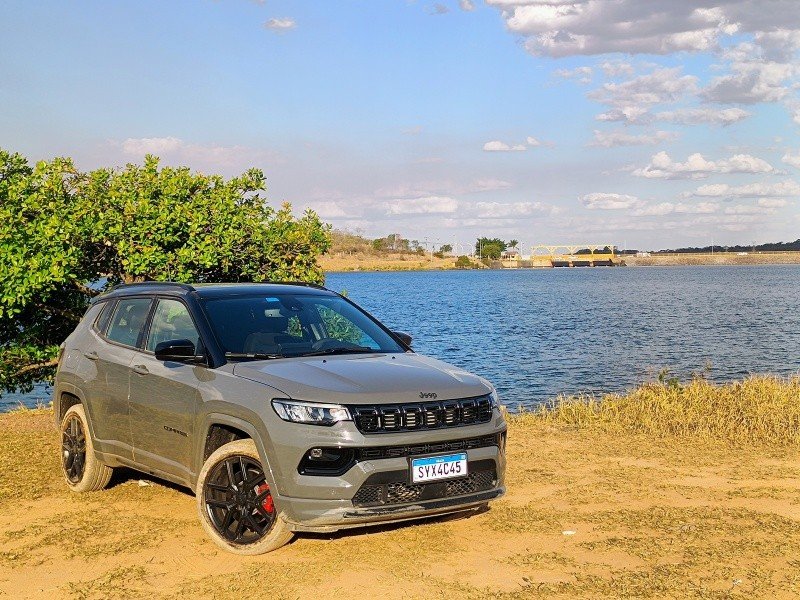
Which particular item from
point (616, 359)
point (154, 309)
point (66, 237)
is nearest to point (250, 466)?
point (154, 309)

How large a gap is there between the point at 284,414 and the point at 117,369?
2.42m

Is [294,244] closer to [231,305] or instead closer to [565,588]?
[231,305]

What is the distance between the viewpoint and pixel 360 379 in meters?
6.23

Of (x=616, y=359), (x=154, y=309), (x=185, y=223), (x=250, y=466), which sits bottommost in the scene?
(x=616, y=359)

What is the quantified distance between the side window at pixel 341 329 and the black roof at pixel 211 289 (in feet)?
1.15

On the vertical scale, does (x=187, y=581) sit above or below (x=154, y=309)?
below

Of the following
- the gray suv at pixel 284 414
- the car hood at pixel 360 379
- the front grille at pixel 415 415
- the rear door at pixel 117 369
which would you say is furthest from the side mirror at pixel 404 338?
the rear door at pixel 117 369

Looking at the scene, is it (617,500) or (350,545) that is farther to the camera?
(617,500)

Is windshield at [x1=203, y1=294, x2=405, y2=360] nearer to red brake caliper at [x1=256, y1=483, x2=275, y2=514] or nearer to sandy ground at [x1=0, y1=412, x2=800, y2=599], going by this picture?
red brake caliper at [x1=256, y1=483, x2=275, y2=514]

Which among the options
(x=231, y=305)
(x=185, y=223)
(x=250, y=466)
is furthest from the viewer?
(x=185, y=223)

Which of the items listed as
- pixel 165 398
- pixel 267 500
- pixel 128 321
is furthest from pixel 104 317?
pixel 267 500

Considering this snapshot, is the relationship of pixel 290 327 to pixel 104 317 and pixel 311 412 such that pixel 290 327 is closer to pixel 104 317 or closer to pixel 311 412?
pixel 311 412

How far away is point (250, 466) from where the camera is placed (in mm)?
6336

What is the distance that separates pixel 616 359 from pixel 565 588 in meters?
27.0
